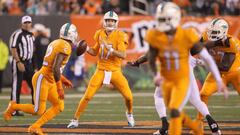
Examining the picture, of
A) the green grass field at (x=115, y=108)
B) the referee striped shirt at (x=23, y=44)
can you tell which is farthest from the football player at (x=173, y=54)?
the referee striped shirt at (x=23, y=44)

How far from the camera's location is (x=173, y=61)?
8.60 metres

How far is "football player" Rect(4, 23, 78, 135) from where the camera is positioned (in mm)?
10203

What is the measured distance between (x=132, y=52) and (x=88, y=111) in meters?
6.95

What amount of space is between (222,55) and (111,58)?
1696mm

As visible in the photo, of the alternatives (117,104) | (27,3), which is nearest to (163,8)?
(117,104)

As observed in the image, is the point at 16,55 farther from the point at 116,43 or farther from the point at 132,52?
the point at 132,52

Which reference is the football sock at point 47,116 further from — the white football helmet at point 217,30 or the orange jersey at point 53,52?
the white football helmet at point 217,30

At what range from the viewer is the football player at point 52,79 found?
10203mm

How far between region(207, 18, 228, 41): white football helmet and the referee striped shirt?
4.16 metres

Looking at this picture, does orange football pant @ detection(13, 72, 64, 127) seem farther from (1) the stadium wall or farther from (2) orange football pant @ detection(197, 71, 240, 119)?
(1) the stadium wall

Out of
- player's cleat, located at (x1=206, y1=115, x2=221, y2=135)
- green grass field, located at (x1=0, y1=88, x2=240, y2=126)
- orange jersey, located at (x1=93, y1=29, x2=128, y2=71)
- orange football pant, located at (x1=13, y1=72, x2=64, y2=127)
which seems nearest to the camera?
player's cleat, located at (x1=206, y1=115, x2=221, y2=135)

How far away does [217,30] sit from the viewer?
417 inches

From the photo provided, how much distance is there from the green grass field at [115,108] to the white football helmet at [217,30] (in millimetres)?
2089

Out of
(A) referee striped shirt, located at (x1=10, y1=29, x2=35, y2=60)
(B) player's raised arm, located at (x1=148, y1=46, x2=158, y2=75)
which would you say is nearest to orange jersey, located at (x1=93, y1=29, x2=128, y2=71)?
(A) referee striped shirt, located at (x1=10, y1=29, x2=35, y2=60)
